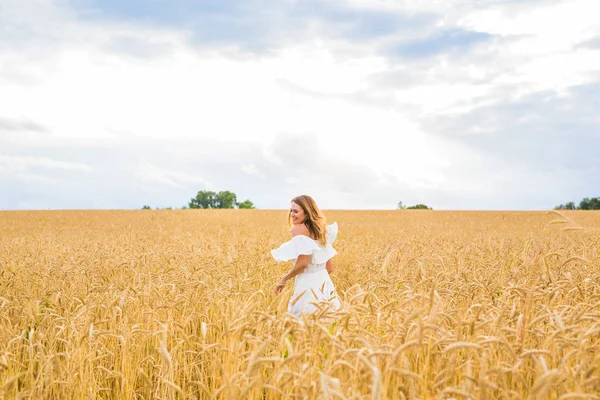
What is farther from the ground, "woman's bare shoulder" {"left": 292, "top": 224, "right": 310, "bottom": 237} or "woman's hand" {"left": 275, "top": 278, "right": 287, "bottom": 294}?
"woman's bare shoulder" {"left": 292, "top": 224, "right": 310, "bottom": 237}

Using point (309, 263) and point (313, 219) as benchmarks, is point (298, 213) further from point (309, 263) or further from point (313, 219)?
point (309, 263)

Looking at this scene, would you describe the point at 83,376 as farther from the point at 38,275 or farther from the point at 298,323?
the point at 38,275

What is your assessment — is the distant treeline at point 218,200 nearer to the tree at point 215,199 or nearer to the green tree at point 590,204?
the tree at point 215,199

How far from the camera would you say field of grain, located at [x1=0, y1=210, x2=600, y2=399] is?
88.9 inches

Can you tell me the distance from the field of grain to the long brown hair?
0.77 meters

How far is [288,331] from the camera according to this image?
7.32 feet

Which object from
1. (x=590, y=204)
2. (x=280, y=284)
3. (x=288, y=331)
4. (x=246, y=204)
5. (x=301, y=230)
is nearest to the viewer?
(x=288, y=331)

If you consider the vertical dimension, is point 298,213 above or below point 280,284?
above

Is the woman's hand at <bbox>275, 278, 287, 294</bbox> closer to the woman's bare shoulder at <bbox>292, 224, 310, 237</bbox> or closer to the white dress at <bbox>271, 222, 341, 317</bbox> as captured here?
the white dress at <bbox>271, 222, 341, 317</bbox>

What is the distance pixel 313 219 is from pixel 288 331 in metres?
3.34

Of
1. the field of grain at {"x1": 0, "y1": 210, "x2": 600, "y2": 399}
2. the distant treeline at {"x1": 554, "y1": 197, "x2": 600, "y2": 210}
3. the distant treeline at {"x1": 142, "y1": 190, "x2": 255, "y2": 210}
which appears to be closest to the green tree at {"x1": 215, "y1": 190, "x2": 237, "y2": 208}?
the distant treeline at {"x1": 142, "y1": 190, "x2": 255, "y2": 210}

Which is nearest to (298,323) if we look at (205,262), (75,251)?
(205,262)

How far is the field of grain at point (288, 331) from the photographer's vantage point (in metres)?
2.26

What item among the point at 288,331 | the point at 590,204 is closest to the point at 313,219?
the point at 288,331
